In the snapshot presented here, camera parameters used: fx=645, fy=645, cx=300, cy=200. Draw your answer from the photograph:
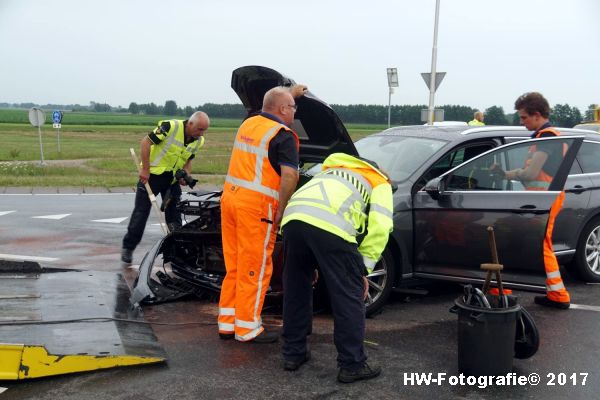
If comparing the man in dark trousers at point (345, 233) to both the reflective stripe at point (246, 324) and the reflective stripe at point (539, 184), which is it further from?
the reflective stripe at point (539, 184)

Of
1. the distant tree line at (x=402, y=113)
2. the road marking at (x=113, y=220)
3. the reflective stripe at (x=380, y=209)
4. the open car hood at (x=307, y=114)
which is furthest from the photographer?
the distant tree line at (x=402, y=113)

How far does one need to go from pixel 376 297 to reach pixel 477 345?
1.58 m

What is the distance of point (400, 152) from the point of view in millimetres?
6422

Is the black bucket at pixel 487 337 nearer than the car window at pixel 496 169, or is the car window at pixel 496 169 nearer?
the black bucket at pixel 487 337

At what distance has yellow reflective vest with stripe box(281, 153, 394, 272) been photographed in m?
3.99

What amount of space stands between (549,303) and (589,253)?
1.16 m

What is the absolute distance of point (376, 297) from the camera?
5.61m

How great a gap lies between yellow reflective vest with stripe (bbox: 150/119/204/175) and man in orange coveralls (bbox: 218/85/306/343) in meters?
2.57

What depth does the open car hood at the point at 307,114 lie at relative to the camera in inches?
202

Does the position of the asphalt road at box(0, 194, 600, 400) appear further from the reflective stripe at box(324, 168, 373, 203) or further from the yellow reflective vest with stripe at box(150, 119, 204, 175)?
the yellow reflective vest with stripe at box(150, 119, 204, 175)

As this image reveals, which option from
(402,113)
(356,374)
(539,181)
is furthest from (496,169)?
(402,113)

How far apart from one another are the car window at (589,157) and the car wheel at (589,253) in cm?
54

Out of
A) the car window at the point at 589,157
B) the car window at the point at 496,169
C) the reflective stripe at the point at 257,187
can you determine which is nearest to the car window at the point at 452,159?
the car window at the point at 496,169

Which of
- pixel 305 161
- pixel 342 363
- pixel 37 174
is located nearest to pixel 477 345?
pixel 342 363
